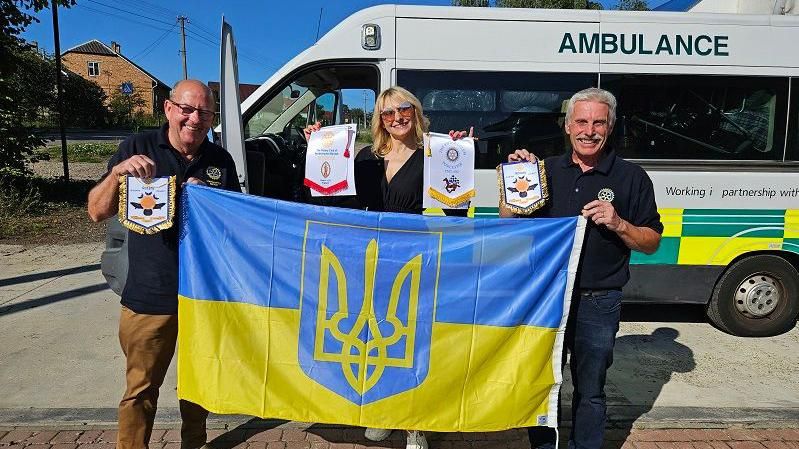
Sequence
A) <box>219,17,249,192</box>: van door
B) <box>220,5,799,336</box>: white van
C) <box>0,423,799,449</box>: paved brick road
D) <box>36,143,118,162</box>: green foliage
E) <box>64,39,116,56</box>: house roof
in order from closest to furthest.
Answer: <box>0,423,799,449</box>: paved brick road, <box>219,17,249,192</box>: van door, <box>220,5,799,336</box>: white van, <box>36,143,118,162</box>: green foliage, <box>64,39,116,56</box>: house roof

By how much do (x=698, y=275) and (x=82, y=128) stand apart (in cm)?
5758

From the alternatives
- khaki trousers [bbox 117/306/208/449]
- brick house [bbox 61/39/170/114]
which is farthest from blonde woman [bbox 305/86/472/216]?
brick house [bbox 61/39/170/114]

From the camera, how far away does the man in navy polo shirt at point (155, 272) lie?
2779 mm

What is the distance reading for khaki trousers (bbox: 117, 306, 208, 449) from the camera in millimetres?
2842

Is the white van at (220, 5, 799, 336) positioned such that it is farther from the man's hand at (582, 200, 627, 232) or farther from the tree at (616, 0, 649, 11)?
the tree at (616, 0, 649, 11)

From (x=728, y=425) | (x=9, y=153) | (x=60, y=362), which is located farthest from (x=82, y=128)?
(x=728, y=425)

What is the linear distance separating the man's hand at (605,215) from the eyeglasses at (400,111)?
3.70 feet

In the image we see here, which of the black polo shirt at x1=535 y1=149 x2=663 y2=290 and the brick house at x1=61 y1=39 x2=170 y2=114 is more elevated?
the brick house at x1=61 y1=39 x2=170 y2=114

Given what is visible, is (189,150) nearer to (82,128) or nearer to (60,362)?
A: (60,362)

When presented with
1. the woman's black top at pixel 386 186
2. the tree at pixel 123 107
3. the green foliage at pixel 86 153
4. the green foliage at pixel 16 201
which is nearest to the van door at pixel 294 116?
the woman's black top at pixel 386 186

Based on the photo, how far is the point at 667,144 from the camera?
16.3ft

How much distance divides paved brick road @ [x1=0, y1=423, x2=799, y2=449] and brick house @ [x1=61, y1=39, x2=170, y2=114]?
69440 mm

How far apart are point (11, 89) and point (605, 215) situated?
37.5 feet

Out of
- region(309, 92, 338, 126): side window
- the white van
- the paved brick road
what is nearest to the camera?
the paved brick road
